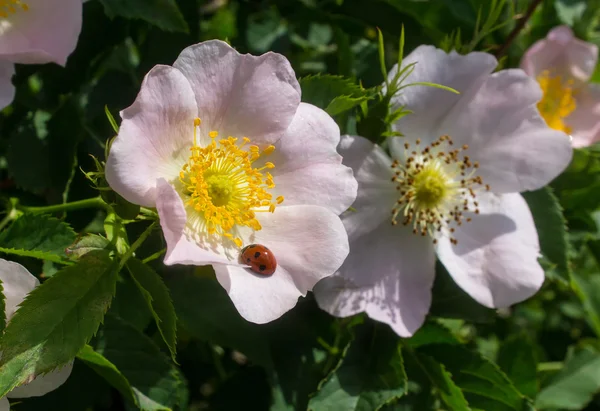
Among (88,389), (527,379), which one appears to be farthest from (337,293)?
(527,379)

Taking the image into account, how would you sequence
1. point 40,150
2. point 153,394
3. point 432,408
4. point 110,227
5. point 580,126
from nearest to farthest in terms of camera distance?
1. point 110,227
2. point 153,394
3. point 40,150
4. point 432,408
5. point 580,126

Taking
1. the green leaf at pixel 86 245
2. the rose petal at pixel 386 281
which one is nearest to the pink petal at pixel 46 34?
the green leaf at pixel 86 245

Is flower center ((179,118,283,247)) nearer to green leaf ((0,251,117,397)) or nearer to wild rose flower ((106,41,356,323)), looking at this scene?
wild rose flower ((106,41,356,323))

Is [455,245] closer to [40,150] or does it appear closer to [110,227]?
[110,227]

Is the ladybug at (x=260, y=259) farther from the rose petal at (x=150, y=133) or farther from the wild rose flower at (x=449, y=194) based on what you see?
the wild rose flower at (x=449, y=194)

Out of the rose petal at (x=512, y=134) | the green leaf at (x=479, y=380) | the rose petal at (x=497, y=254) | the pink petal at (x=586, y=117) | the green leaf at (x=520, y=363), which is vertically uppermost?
the rose petal at (x=512, y=134)

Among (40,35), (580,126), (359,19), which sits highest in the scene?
(40,35)

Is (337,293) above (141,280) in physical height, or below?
below
